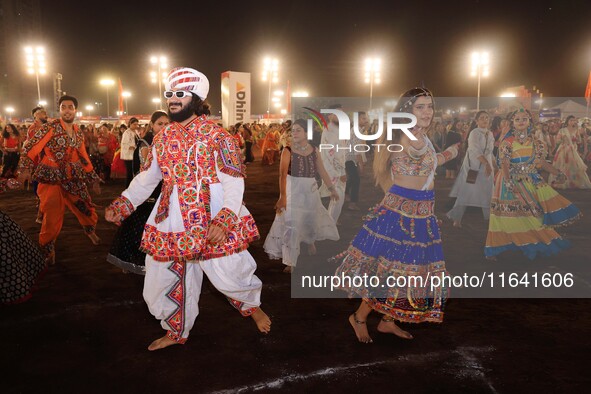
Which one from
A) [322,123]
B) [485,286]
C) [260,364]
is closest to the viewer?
[260,364]

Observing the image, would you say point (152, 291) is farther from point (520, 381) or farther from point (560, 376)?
point (560, 376)

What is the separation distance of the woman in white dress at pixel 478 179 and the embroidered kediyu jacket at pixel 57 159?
617 cm

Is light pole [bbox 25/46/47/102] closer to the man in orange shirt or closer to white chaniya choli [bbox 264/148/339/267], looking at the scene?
the man in orange shirt

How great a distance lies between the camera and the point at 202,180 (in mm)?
3627

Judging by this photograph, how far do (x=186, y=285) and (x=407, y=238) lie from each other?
1.70 metres

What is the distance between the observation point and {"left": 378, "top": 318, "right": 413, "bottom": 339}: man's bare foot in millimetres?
4199

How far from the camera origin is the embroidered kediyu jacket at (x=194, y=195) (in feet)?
11.7

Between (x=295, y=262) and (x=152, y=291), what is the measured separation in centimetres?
257

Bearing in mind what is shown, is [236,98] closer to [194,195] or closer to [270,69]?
[270,69]

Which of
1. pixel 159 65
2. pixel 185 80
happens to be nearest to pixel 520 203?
pixel 185 80

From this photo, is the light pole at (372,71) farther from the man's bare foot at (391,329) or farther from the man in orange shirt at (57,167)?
the man's bare foot at (391,329)

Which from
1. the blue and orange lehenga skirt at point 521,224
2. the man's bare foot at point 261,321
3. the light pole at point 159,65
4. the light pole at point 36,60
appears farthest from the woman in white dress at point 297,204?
the light pole at point 159,65

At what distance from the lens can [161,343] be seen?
3951 millimetres

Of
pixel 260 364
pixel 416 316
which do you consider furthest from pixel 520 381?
pixel 260 364
